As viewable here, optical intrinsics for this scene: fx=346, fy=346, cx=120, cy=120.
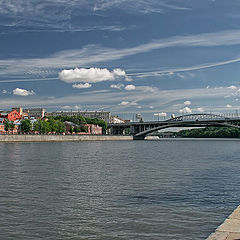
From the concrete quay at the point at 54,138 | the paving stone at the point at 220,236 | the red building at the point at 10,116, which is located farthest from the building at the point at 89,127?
the paving stone at the point at 220,236

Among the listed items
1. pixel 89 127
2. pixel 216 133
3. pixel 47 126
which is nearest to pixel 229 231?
pixel 47 126

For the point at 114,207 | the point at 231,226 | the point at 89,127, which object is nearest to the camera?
the point at 231,226

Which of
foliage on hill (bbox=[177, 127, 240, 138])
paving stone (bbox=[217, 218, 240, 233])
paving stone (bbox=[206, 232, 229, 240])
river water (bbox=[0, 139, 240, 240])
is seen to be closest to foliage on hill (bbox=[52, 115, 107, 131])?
foliage on hill (bbox=[177, 127, 240, 138])

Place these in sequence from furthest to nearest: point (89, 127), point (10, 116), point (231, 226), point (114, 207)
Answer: point (89, 127) < point (10, 116) < point (114, 207) < point (231, 226)

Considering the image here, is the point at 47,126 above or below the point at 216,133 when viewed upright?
above

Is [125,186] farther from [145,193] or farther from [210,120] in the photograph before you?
[210,120]

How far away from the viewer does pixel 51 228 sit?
291 inches

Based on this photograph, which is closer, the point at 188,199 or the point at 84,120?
the point at 188,199

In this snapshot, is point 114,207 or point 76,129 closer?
point 114,207

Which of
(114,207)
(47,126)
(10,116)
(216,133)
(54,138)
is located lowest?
(114,207)

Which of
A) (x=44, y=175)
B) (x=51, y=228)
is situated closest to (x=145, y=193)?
(x=51, y=228)

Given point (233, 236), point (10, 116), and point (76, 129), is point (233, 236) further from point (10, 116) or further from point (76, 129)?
point (10, 116)

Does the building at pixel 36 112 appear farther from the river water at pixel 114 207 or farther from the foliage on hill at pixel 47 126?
the river water at pixel 114 207

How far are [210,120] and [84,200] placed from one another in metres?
78.2
